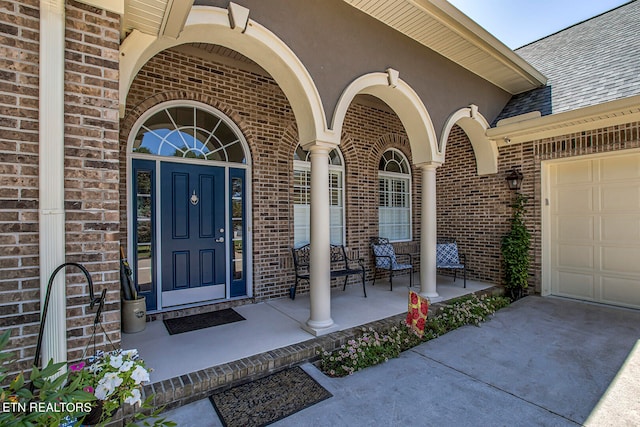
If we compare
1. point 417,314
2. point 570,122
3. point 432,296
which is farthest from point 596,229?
point 417,314

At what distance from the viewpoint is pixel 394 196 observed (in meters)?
6.87

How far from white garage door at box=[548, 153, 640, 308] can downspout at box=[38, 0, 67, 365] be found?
6.78 m

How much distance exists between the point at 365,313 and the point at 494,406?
188 cm

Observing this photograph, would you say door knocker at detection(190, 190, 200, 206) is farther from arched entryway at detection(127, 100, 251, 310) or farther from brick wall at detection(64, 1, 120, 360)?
brick wall at detection(64, 1, 120, 360)

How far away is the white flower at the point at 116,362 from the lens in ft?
5.48

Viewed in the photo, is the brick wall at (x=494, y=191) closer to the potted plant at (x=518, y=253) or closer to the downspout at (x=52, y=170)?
the potted plant at (x=518, y=253)

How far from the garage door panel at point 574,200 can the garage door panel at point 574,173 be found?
140 millimetres

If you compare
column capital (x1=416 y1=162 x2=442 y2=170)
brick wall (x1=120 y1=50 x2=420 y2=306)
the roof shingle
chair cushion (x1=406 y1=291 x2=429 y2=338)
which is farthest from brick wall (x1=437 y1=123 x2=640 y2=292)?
chair cushion (x1=406 y1=291 x2=429 y2=338)

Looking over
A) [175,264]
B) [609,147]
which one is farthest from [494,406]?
[609,147]

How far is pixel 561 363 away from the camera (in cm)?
319

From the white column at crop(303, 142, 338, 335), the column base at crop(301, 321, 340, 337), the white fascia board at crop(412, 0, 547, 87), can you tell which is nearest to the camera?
the column base at crop(301, 321, 340, 337)

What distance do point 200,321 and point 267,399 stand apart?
5.71ft

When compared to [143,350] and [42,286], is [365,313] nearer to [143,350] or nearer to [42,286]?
[143,350]

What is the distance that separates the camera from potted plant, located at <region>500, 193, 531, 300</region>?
5594 millimetres
